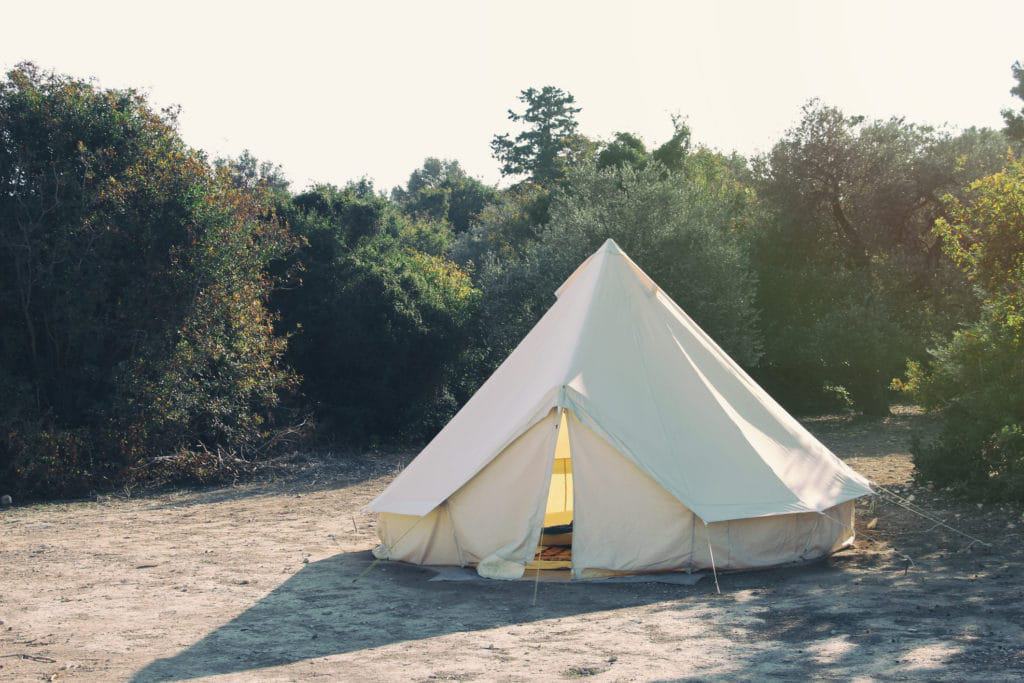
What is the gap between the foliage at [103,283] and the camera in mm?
14375

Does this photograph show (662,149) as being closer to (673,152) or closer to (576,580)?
(673,152)

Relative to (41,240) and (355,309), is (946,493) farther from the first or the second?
(41,240)

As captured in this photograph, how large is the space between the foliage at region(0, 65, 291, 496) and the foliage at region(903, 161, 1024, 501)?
1056 centimetres

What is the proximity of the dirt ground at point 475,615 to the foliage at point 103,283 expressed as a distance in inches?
153

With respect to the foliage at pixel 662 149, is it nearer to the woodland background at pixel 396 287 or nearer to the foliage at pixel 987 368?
the woodland background at pixel 396 287

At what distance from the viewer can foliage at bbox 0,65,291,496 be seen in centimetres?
1438

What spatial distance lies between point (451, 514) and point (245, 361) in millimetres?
8824

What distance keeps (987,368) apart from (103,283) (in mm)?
12104

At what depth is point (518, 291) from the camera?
20312mm

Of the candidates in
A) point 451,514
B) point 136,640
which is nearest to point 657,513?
point 451,514

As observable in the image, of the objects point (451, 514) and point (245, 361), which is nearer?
point (451, 514)

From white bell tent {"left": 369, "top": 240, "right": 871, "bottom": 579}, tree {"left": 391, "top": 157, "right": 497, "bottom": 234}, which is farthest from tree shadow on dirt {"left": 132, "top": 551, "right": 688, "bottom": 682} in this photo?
tree {"left": 391, "top": 157, "right": 497, "bottom": 234}

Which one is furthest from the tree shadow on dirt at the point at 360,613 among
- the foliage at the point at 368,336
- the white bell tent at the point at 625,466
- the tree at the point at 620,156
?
the tree at the point at 620,156

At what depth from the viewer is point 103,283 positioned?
14.7 m
